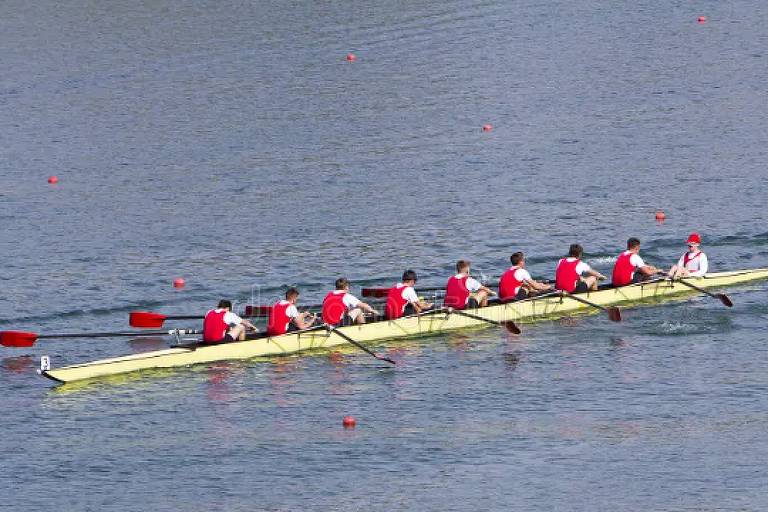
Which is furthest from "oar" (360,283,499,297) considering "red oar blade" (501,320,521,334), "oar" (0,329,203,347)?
"oar" (0,329,203,347)

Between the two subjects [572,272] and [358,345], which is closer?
[358,345]

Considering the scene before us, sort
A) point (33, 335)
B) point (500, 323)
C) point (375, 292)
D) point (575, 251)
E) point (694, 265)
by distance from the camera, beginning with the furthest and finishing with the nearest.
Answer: point (694, 265) < point (375, 292) < point (575, 251) < point (500, 323) < point (33, 335)

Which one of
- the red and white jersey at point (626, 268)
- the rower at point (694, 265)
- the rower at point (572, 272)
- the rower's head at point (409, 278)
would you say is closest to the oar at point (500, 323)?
the rower's head at point (409, 278)

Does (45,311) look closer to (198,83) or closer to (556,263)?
(556,263)

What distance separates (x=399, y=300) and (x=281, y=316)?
9.71 feet

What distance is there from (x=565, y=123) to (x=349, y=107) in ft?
27.0

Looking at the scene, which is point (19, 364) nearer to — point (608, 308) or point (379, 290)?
point (379, 290)

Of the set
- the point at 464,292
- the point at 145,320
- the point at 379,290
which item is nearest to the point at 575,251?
the point at 464,292

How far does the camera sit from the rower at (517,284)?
35656mm

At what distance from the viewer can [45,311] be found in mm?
37312

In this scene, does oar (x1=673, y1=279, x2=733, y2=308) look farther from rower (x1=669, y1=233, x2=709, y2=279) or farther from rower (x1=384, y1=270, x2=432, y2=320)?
rower (x1=384, y1=270, x2=432, y2=320)

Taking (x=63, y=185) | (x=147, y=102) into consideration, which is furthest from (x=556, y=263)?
(x=147, y=102)

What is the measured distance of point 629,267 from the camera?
36938 mm

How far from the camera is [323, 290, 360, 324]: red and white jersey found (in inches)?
1329
